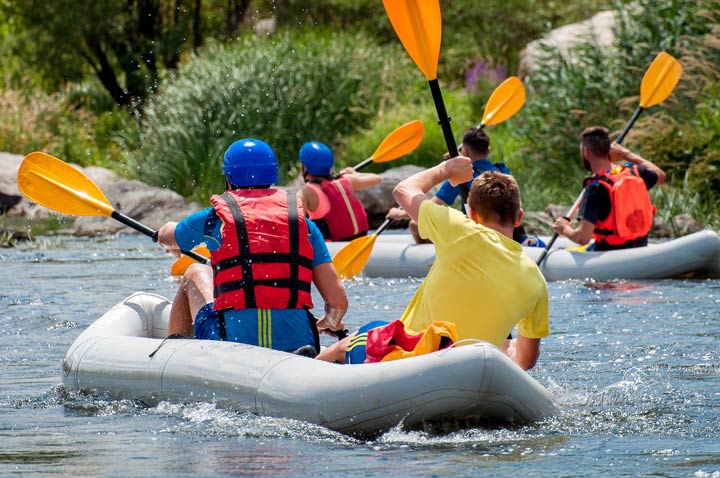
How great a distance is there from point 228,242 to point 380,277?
5.09 meters

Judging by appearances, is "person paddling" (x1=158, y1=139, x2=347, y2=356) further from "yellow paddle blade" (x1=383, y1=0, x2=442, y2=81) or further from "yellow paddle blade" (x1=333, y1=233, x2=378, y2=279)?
"yellow paddle blade" (x1=333, y1=233, x2=378, y2=279)

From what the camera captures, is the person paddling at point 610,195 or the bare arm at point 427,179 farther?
the person paddling at point 610,195

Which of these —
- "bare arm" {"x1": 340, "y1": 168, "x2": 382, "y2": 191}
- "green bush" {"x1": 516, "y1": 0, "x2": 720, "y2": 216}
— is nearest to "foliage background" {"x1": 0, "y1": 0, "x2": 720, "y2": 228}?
"green bush" {"x1": 516, "y1": 0, "x2": 720, "y2": 216}

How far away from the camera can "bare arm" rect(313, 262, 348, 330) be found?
188 inches

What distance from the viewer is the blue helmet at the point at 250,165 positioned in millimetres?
4754

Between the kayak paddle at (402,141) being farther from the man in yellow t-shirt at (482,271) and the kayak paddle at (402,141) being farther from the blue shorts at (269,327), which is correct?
the man in yellow t-shirt at (482,271)

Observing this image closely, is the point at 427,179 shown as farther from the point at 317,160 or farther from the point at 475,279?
the point at 317,160

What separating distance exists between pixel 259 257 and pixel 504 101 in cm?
423

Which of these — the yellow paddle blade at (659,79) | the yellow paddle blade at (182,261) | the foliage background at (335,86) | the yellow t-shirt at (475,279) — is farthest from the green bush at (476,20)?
the yellow t-shirt at (475,279)

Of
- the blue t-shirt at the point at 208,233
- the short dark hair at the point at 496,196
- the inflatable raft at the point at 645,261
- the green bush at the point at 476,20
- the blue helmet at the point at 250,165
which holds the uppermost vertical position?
the green bush at the point at 476,20

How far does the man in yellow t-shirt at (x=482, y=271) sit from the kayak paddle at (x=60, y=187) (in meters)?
2.30

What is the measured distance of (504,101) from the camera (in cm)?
850

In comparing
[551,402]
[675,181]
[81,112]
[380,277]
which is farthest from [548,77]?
[551,402]

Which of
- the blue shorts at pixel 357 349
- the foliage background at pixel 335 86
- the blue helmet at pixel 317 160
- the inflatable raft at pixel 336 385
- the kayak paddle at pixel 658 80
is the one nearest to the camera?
the inflatable raft at pixel 336 385
